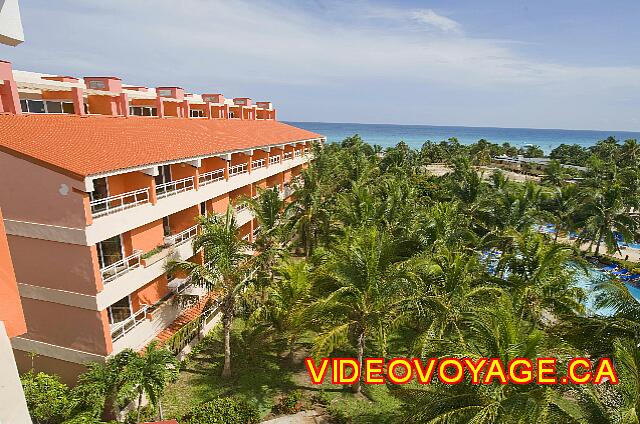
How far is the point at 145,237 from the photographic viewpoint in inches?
690

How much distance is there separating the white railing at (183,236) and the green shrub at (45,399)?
7.63 meters

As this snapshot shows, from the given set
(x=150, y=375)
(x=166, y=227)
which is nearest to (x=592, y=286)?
(x=150, y=375)

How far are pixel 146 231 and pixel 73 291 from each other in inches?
163

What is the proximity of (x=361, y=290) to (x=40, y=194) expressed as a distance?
12.4 m

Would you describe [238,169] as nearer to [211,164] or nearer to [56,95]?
[211,164]

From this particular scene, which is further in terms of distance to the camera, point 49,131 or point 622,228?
point 622,228

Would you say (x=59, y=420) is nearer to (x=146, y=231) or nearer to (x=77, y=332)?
(x=77, y=332)

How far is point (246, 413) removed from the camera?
15.0 metres

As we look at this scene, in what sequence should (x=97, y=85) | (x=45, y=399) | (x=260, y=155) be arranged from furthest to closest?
(x=260, y=155)
(x=97, y=85)
(x=45, y=399)

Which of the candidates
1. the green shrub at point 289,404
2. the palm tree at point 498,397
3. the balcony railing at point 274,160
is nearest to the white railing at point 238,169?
the balcony railing at point 274,160

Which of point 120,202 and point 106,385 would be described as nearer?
point 106,385

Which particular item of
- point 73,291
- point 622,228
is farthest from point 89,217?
point 622,228

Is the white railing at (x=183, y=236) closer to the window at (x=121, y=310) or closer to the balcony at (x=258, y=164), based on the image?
the window at (x=121, y=310)

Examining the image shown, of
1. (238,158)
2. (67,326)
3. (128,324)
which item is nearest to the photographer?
(67,326)
